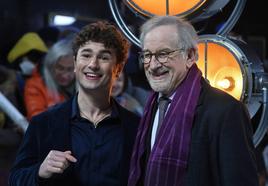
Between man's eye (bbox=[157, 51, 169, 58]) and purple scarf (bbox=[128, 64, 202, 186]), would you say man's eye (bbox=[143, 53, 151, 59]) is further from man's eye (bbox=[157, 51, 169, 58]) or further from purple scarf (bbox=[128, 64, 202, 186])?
purple scarf (bbox=[128, 64, 202, 186])

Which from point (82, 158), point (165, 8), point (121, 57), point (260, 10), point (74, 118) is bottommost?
point (82, 158)

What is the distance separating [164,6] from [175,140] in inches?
30.7

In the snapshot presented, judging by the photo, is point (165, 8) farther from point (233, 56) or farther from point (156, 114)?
point (156, 114)

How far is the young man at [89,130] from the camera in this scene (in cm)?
212

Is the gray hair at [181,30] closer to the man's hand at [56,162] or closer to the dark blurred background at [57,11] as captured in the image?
the man's hand at [56,162]

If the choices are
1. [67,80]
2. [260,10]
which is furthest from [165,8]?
[260,10]

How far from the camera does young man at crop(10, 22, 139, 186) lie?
6.95 ft

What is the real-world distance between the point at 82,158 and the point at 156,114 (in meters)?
0.36

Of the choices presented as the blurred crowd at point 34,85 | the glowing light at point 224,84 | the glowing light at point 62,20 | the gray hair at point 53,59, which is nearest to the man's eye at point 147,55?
the glowing light at point 224,84

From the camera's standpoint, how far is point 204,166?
5.74ft

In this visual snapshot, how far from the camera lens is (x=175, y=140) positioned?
1776 millimetres

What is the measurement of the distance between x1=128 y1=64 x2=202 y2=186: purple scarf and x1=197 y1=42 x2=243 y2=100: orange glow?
0.41m

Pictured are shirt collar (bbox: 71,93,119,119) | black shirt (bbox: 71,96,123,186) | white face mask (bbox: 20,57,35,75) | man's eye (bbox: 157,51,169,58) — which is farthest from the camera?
white face mask (bbox: 20,57,35,75)

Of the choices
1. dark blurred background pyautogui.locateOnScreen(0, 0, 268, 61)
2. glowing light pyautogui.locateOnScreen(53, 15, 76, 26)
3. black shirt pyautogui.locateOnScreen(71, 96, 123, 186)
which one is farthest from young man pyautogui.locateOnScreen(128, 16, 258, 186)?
glowing light pyautogui.locateOnScreen(53, 15, 76, 26)
